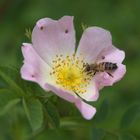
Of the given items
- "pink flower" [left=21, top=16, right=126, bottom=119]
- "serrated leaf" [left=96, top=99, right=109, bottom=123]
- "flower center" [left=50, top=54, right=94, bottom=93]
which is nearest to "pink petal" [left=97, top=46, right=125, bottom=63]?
"pink flower" [left=21, top=16, right=126, bottom=119]

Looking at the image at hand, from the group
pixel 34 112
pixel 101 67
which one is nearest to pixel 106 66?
pixel 101 67

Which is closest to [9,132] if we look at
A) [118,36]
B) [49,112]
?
[49,112]

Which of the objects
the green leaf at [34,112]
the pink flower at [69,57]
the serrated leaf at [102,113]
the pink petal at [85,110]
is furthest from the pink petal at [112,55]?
the green leaf at [34,112]

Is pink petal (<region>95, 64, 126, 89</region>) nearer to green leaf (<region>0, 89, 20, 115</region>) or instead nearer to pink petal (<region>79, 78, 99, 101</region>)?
pink petal (<region>79, 78, 99, 101</region>)

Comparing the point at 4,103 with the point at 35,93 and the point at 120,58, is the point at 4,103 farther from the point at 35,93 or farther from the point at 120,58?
the point at 120,58

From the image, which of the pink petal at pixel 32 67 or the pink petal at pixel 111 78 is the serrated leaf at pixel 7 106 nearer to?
the pink petal at pixel 32 67
